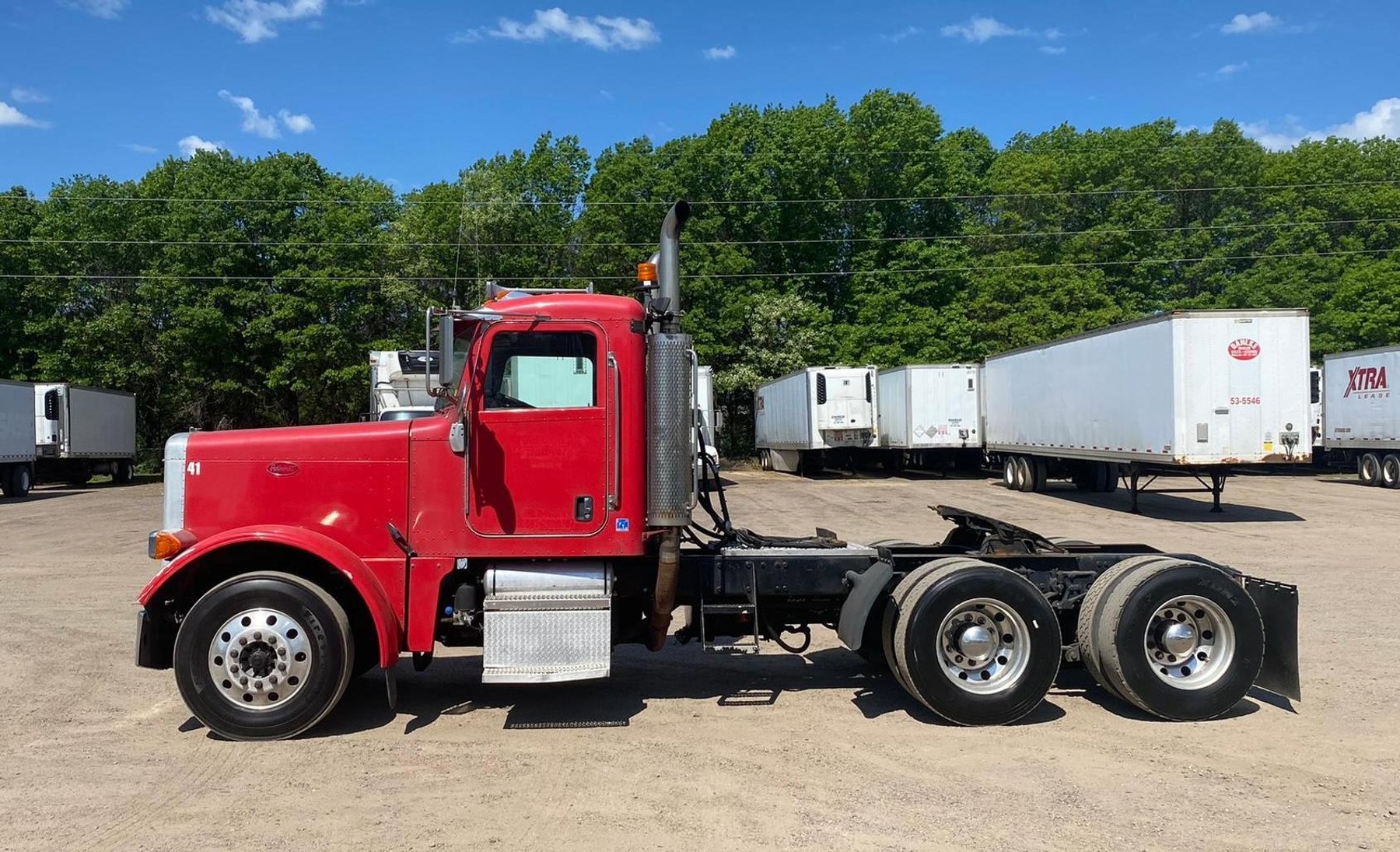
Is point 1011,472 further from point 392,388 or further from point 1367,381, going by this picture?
point 392,388

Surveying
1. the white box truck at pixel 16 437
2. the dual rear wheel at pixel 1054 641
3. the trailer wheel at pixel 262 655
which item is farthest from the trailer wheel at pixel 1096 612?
the white box truck at pixel 16 437

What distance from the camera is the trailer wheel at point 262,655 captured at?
5.75m

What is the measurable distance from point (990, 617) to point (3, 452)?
101 ft

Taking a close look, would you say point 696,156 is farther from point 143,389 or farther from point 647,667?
point 647,667

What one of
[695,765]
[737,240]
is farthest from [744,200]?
[695,765]

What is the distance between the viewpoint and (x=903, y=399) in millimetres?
30547

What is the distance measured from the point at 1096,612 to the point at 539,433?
150 inches

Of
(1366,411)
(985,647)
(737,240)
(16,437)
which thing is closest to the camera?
(985,647)

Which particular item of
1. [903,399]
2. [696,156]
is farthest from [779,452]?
[696,156]

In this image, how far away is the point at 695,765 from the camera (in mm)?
5461

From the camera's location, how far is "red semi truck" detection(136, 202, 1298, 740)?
5.80 m

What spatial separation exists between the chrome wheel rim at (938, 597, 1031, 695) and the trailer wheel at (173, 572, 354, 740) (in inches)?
148

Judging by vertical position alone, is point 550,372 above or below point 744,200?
below

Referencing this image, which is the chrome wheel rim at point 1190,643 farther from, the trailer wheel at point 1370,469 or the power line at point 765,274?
the power line at point 765,274
